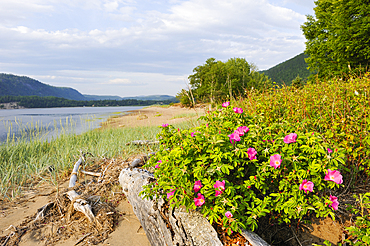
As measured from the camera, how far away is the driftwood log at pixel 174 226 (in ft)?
6.13

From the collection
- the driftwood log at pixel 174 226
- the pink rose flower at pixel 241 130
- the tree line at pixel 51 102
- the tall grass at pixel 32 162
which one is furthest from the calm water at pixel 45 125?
the tree line at pixel 51 102

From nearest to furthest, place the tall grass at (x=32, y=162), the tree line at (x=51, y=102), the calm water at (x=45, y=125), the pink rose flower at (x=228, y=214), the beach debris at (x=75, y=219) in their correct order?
the pink rose flower at (x=228, y=214), the beach debris at (x=75, y=219), the tall grass at (x=32, y=162), the calm water at (x=45, y=125), the tree line at (x=51, y=102)

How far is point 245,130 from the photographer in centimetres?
212

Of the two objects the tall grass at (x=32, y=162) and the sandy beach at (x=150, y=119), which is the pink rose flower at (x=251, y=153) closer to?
the tall grass at (x=32, y=162)

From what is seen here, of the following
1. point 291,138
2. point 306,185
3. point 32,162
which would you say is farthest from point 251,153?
point 32,162

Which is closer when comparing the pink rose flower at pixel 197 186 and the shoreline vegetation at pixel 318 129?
the pink rose flower at pixel 197 186

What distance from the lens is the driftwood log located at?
1.87 metres

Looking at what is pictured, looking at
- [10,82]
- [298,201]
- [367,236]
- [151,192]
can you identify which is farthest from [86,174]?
[10,82]

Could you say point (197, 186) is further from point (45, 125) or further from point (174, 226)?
point (45, 125)

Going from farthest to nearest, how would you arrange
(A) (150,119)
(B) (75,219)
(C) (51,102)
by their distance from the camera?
(C) (51,102), (A) (150,119), (B) (75,219)

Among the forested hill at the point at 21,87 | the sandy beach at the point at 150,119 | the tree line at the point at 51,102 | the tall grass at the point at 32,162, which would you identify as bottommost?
A: the tall grass at the point at 32,162

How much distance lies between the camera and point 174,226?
2121 mm

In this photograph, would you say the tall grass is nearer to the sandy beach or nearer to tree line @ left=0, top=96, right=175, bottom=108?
the sandy beach

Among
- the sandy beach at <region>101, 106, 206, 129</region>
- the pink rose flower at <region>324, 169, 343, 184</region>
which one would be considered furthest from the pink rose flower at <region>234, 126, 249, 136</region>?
the sandy beach at <region>101, 106, 206, 129</region>
